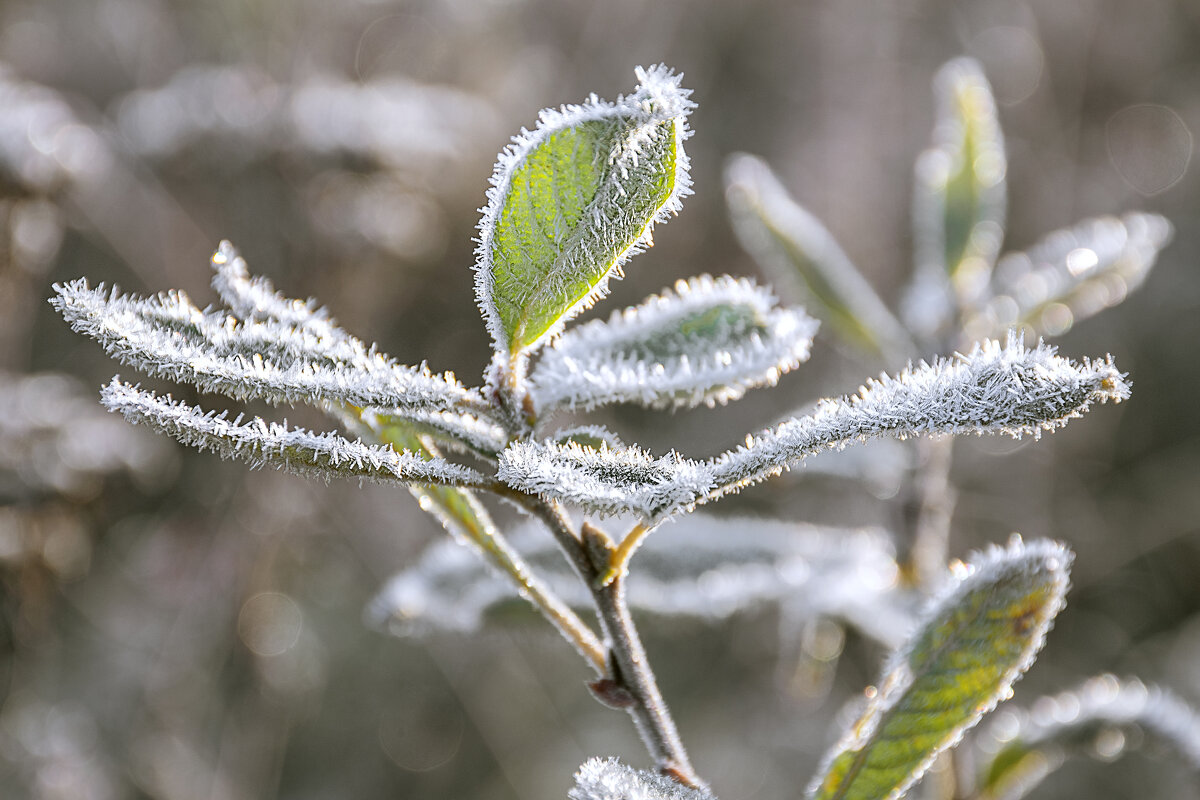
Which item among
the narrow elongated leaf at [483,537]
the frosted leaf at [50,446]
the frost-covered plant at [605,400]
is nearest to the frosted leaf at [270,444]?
the frost-covered plant at [605,400]

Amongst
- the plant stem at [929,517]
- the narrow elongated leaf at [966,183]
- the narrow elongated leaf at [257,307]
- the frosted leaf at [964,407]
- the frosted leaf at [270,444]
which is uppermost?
the narrow elongated leaf at [966,183]

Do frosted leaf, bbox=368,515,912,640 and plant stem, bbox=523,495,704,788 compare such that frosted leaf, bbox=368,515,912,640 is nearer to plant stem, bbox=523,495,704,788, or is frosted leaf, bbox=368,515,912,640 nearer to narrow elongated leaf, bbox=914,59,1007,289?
plant stem, bbox=523,495,704,788

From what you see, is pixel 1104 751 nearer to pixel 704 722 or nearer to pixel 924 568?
pixel 924 568

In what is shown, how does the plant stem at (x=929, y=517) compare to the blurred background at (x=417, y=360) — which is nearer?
the plant stem at (x=929, y=517)

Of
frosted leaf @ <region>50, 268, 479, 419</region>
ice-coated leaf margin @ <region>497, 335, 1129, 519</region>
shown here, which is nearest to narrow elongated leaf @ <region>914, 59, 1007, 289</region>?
ice-coated leaf margin @ <region>497, 335, 1129, 519</region>

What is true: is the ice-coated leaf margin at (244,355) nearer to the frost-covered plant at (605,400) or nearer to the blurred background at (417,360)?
the frost-covered plant at (605,400)

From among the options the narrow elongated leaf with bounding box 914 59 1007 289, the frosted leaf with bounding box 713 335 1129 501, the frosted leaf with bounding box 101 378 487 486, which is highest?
the narrow elongated leaf with bounding box 914 59 1007 289

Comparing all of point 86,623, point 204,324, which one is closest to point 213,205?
point 86,623
